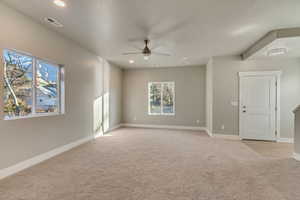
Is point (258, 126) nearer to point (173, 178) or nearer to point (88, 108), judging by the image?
point (173, 178)

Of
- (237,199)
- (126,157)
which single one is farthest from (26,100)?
(237,199)

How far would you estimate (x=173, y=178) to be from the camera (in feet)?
8.50

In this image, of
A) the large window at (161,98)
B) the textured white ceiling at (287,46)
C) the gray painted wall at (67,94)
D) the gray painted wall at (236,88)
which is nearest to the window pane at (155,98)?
the large window at (161,98)

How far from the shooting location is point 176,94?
23.8 ft

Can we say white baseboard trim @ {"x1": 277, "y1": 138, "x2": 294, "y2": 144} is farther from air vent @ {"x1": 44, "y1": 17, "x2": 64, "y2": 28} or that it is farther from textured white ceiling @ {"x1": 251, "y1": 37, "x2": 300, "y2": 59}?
air vent @ {"x1": 44, "y1": 17, "x2": 64, "y2": 28}

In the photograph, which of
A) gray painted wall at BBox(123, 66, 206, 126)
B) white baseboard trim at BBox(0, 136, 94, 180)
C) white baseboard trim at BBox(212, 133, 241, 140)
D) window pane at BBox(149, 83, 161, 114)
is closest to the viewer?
white baseboard trim at BBox(0, 136, 94, 180)

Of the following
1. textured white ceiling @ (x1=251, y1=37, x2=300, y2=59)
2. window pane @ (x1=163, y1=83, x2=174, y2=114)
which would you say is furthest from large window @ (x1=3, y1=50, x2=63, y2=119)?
textured white ceiling @ (x1=251, y1=37, x2=300, y2=59)

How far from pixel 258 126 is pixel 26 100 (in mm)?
6533

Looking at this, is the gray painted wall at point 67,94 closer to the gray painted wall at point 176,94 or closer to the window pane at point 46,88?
the window pane at point 46,88

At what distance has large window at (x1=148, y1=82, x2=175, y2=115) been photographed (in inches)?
289

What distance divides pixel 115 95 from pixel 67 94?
3032 mm

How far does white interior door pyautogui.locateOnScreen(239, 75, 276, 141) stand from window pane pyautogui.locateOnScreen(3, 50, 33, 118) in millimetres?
5977

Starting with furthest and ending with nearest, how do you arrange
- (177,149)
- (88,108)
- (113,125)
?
(113,125) → (88,108) → (177,149)

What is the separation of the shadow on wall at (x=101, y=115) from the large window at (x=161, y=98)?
222 centimetres
